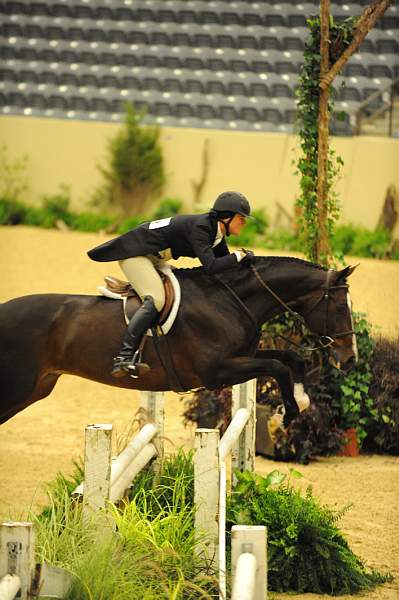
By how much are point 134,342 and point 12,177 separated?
35.7 ft

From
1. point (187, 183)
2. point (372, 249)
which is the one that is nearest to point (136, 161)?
point (187, 183)

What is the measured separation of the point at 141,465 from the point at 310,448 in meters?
2.83

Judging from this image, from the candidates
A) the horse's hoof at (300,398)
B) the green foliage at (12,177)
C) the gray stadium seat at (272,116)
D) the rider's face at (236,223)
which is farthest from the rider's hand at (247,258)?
the green foliage at (12,177)

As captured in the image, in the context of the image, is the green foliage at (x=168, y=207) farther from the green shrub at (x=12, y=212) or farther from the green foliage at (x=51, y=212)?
the green shrub at (x=12, y=212)

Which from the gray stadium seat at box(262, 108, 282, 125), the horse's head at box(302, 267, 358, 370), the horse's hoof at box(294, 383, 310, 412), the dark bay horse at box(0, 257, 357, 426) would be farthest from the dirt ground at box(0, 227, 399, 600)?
the gray stadium seat at box(262, 108, 282, 125)

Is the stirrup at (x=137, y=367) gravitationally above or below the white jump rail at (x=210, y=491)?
above

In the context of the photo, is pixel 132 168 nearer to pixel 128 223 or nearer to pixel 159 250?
pixel 128 223

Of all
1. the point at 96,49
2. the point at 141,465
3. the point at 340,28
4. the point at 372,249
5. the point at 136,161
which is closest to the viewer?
the point at 141,465

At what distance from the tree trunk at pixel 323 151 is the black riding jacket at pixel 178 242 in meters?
2.54

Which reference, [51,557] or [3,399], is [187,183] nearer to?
[3,399]

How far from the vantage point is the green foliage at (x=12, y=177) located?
15.4m

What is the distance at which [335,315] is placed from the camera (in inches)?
204

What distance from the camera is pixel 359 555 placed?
548cm

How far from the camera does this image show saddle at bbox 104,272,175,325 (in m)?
5.07
